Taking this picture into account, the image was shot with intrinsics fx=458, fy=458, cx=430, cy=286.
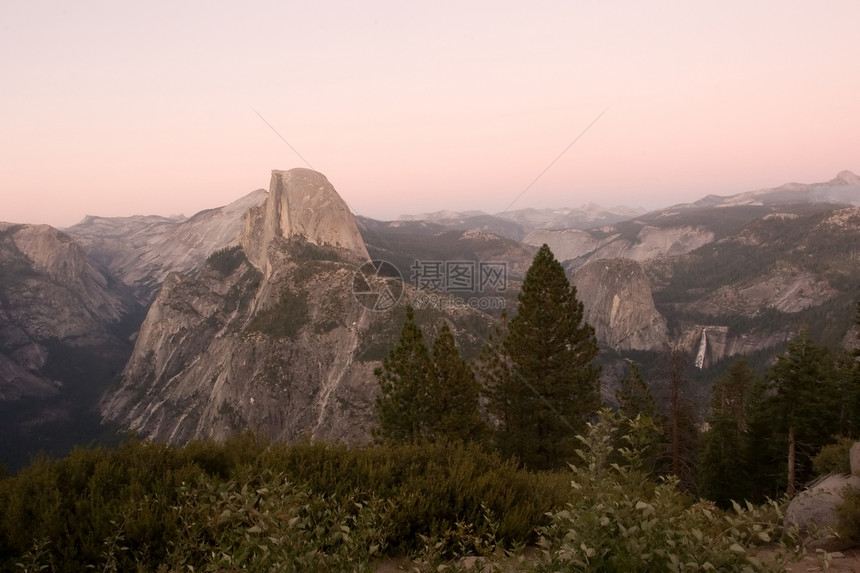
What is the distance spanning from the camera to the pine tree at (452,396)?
22094mm

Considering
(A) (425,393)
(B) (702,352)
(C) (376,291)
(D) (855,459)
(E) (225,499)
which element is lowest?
(B) (702,352)

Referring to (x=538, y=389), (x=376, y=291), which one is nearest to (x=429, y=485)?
(x=538, y=389)

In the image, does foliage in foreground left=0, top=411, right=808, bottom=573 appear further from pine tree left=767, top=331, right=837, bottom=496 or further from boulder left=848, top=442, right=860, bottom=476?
pine tree left=767, top=331, right=837, bottom=496

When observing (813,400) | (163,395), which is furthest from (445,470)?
(163,395)

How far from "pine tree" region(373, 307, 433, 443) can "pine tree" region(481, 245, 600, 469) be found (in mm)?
4564

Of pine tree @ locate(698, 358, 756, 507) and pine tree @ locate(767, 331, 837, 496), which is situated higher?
pine tree @ locate(767, 331, 837, 496)

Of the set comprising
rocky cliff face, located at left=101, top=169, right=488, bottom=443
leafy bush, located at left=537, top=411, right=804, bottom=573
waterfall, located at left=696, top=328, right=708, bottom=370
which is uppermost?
leafy bush, located at left=537, top=411, right=804, bottom=573

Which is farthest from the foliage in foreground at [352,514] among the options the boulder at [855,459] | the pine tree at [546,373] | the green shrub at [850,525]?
the pine tree at [546,373]

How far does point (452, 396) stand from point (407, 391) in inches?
88.7

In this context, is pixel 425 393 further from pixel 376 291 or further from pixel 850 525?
pixel 376 291

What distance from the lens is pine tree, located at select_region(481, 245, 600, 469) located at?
75.0 feet

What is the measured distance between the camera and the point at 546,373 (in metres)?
23.5

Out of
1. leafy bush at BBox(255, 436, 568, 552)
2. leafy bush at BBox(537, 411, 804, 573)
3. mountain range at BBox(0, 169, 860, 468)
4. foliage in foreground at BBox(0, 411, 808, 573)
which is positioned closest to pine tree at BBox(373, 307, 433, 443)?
foliage in foreground at BBox(0, 411, 808, 573)

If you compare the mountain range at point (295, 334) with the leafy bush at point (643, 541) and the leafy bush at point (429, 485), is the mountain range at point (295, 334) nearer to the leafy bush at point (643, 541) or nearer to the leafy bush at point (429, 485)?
A: the leafy bush at point (429, 485)
